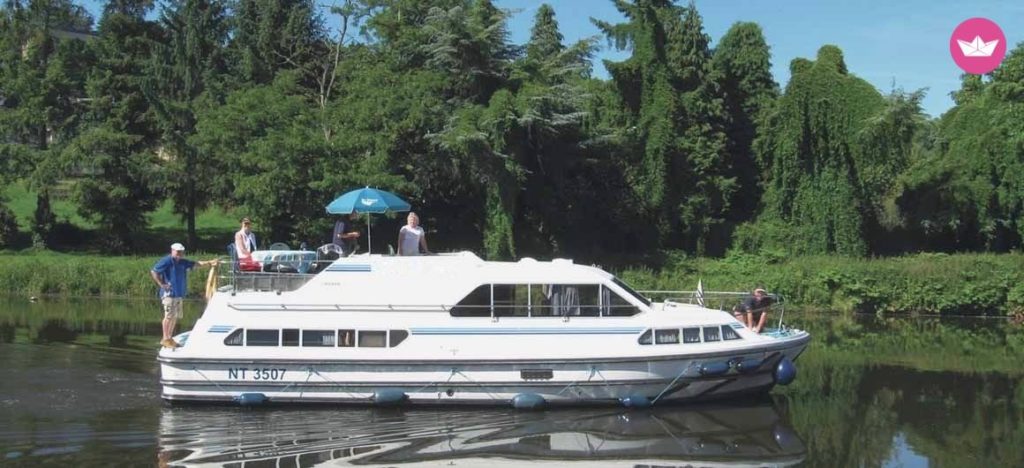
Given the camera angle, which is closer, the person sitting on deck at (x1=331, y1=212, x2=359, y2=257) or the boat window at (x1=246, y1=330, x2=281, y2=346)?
the boat window at (x1=246, y1=330, x2=281, y2=346)

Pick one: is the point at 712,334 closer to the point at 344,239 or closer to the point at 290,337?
the point at 290,337

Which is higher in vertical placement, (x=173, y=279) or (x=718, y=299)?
(x=173, y=279)

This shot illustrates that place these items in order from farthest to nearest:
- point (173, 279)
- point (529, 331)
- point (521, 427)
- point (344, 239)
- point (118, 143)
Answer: point (118, 143) → point (344, 239) → point (173, 279) → point (529, 331) → point (521, 427)

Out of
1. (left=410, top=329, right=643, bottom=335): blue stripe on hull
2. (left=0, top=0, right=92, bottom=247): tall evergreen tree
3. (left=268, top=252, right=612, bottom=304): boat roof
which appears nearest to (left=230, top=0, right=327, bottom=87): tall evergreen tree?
(left=0, top=0, right=92, bottom=247): tall evergreen tree

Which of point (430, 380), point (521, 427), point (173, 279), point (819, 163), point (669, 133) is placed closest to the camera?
point (521, 427)

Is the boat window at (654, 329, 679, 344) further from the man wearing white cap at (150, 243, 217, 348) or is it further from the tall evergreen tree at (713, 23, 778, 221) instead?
the tall evergreen tree at (713, 23, 778, 221)

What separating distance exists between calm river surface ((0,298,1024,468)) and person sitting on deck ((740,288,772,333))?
1402 mm

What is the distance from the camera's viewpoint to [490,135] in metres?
39.7

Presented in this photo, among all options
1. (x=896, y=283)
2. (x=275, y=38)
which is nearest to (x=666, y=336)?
(x=896, y=283)

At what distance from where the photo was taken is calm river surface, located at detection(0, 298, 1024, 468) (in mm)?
13938

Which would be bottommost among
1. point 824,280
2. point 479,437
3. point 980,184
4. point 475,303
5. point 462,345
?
point 479,437

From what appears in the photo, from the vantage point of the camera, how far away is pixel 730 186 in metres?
50.0

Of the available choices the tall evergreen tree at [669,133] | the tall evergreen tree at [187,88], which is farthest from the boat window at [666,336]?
the tall evergreen tree at [187,88]

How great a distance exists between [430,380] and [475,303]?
1.60 m
